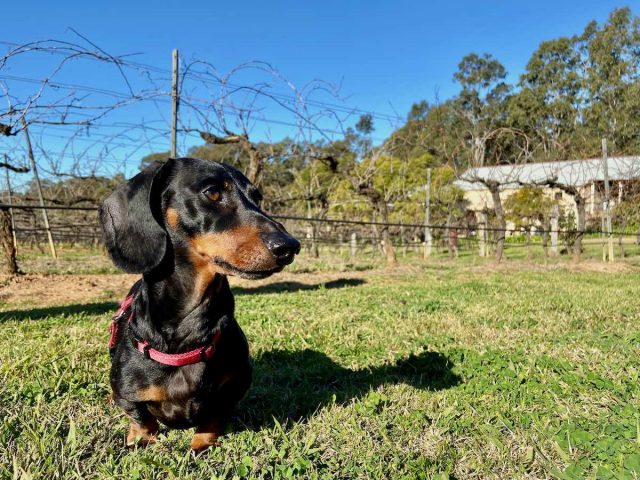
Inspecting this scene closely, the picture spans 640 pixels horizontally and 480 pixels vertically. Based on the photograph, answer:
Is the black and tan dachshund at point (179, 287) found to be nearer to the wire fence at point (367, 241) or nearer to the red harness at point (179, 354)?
the red harness at point (179, 354)

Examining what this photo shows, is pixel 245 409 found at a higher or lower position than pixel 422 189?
lower

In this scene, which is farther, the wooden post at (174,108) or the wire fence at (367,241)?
the wire fence at (367,241)

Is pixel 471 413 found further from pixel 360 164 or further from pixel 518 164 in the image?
pixel 360 164

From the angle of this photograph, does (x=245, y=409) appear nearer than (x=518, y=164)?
Yes

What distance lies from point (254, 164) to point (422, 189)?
13.3m

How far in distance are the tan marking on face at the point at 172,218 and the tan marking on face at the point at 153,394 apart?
681 mm

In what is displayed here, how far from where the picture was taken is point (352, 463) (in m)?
1.83

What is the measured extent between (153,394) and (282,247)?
87cm

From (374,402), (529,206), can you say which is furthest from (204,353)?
(529,206)

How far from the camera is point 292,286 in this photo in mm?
8273

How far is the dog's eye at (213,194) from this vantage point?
73.7 inches

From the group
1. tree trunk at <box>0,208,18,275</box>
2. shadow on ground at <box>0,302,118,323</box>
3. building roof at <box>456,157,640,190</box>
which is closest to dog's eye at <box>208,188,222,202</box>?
shadow on ground at <box>0,302,118,323</box>

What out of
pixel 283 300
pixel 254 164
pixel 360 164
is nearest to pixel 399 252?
pixel 360 164

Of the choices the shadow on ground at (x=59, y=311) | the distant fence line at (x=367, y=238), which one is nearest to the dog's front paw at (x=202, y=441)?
the shadow on ground at (x=59, y=311)
